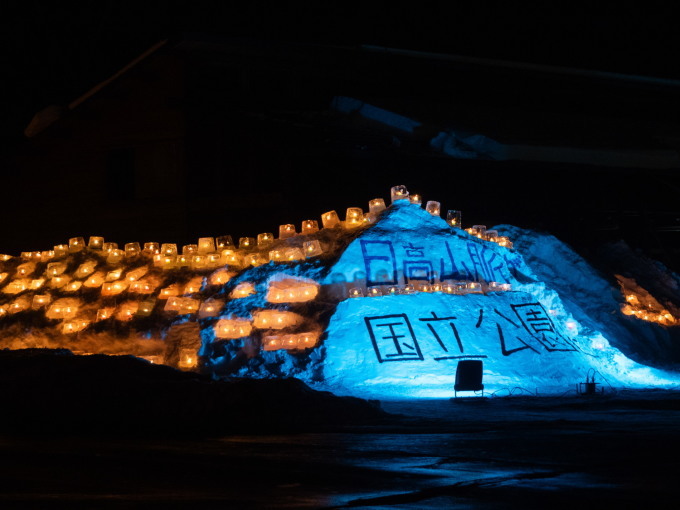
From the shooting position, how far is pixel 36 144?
86.2 ft

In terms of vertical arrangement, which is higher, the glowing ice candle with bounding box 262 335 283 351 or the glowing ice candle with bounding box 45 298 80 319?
the glowing ice candle with bounding box 45 298 80 319

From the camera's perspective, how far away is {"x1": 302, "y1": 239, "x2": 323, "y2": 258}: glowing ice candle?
1594cm

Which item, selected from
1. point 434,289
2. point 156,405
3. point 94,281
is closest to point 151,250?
point 94,281

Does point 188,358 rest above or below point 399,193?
below

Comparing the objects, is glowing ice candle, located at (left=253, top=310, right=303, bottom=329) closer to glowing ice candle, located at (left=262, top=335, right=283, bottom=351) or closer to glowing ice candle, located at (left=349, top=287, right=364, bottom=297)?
glowing ice candle, located at (left=262, top=335, right=283, bottom=351)

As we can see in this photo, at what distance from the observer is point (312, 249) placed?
16.0m

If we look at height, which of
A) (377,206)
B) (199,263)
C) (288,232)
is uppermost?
(377,206)

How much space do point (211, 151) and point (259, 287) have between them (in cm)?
903

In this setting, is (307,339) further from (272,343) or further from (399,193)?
(399,193)

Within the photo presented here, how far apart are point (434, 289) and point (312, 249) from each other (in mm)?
2317

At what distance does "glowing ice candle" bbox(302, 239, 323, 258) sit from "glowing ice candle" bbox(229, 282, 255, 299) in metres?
1.17

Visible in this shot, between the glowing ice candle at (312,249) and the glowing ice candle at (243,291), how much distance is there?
1172 millimetres

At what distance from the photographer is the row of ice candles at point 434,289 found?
14.9 m

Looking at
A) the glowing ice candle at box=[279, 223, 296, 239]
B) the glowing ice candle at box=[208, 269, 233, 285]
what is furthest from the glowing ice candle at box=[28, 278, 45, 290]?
the glowing ice candle at box=[279, 223, 296, 239]
